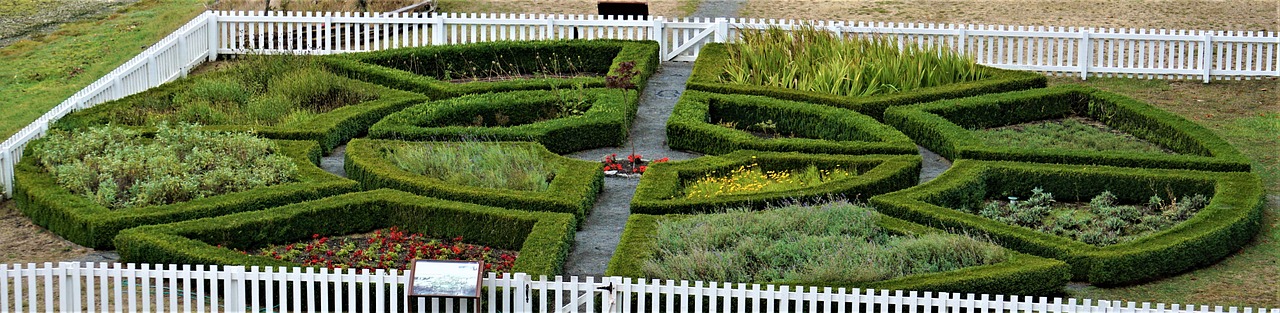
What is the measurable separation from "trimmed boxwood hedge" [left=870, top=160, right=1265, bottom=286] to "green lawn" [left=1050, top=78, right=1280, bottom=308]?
156 millimetres

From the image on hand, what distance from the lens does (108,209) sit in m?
15.8

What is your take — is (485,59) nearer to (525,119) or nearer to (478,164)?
(525,119)

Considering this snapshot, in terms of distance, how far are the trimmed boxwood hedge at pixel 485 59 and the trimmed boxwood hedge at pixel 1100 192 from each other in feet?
21.2

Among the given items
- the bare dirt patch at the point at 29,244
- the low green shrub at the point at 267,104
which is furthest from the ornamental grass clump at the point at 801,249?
the low green shrub at the point at 267,104

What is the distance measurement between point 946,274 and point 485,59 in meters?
12.1

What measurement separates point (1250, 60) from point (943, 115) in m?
6.37

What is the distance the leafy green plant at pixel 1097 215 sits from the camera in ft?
51.4

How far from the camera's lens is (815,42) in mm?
22828

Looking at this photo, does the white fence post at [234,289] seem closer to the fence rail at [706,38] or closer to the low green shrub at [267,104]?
the low green shrub at [267,104]

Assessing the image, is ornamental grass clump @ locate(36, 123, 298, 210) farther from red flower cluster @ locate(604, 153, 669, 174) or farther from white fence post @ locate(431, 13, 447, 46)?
white fence post @ locate(431, 13, 447, 46)

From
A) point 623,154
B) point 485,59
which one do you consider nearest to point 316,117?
point 623,154

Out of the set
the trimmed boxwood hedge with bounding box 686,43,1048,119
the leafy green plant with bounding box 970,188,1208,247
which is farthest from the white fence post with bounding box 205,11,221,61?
the leafy green plant with bounding box 970,188,1208,247

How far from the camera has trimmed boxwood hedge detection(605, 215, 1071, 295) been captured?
524 inches

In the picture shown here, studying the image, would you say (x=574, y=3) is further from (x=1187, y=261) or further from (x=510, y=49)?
(x=1187, y=261)
